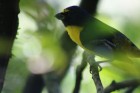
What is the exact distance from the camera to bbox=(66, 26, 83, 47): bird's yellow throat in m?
2.92

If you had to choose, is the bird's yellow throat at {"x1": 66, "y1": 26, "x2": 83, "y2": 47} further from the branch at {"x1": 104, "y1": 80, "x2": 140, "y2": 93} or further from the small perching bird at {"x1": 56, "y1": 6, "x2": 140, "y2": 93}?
the branch at {"x1": 104, "y1": 80, "x2": 140, "y2": 93}

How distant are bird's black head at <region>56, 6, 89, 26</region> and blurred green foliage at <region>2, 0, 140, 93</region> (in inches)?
3.1

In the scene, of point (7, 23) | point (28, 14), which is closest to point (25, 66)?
point (28, 14)

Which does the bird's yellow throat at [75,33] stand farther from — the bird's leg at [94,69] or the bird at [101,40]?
the bird's leg at [94,69]

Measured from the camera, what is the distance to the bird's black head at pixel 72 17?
3154 mm

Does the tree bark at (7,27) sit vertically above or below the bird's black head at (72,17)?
above

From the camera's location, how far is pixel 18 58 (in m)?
3.36

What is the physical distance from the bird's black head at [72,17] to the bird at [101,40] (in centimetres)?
2

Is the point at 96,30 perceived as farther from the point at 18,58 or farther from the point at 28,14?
the point at 18,58

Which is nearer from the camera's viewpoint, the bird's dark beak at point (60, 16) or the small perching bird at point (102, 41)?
the small perching bird at point (102, 41)

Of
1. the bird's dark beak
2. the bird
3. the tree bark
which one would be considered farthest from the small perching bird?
the tree bark

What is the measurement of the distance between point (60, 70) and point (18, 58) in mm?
571

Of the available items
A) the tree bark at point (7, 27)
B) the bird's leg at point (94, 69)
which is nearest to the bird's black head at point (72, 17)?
the bird's leg at point (94, 69)

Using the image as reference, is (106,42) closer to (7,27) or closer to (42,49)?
(42,49)
